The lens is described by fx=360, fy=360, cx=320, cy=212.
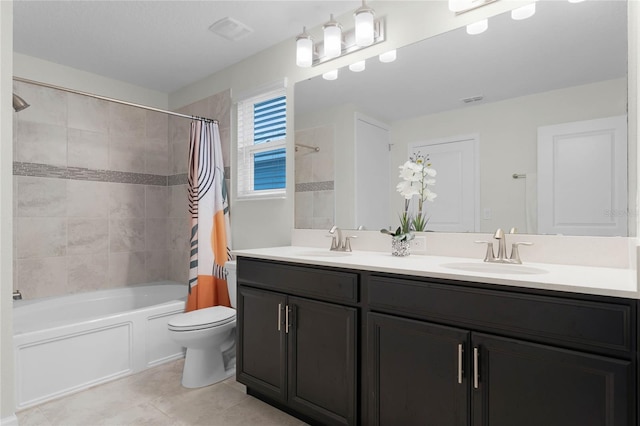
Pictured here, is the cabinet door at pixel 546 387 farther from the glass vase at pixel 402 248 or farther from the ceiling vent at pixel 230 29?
the ceiling vent at pixel 230 29

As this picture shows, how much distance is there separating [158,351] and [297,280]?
5.05 ft

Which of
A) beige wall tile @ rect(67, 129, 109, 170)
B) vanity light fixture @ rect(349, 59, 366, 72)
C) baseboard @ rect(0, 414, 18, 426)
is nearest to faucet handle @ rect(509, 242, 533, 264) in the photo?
vanity light fixture @ rect(349, 59, 366, 72)

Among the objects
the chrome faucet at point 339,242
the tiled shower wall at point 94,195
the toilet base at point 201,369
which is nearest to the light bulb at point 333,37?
the chrome faucet at point 339,242

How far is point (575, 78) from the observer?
5.22 feet

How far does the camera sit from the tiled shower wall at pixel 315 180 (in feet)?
8.05

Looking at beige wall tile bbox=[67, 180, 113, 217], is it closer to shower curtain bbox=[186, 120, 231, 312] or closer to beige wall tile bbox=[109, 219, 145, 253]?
beige wall tile bbox=[109, 219, 145, 253]

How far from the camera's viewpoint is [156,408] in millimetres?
2061

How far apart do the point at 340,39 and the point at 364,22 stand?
8.5 inches

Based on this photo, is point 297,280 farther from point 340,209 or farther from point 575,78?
point 575,78

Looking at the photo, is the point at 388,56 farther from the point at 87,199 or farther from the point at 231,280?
the point at 87,199

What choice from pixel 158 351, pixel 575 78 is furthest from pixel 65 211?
pixel 575 78

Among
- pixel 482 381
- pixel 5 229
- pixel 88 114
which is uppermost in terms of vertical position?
pixel 88 114

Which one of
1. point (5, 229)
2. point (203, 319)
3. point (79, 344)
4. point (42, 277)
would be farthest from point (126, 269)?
point (5, 229)

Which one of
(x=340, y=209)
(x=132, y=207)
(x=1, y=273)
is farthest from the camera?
(x=132, y=207)
